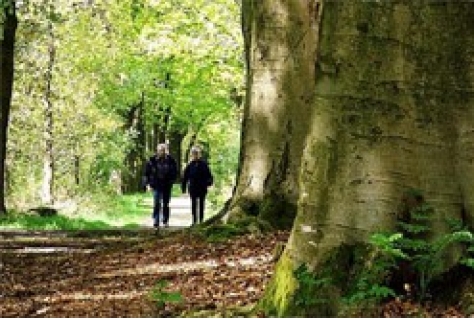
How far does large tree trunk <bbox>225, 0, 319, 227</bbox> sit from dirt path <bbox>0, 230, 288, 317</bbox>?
721 millimetres

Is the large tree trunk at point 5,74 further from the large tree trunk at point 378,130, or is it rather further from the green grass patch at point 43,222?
the large tree trunk at point 378,130

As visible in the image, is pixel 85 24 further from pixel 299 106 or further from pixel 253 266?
pixel 253 266

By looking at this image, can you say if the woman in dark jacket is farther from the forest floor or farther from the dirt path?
the dirt path

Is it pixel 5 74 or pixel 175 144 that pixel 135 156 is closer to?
pixel 175 144

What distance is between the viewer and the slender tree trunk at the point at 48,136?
28.1 m

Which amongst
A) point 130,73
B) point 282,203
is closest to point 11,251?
point 282,203

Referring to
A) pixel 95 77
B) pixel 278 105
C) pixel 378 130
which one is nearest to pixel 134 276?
pixel 278 105

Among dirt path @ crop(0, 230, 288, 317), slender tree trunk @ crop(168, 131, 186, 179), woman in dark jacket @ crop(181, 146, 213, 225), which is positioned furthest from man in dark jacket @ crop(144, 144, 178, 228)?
slender tree trunk @ crop(168, 131, 186, 179)

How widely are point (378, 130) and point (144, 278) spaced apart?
4.91m

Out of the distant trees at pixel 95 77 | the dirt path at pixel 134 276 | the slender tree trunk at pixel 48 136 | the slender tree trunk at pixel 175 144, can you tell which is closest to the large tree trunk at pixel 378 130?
the dirt path at pixel 134 276

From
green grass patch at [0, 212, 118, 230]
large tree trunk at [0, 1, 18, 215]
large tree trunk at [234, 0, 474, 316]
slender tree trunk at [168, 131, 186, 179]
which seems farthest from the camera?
slender tree trunk at [168, 131, 186, 179]

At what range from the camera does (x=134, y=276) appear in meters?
10.9

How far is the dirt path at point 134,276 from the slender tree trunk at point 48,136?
41.0ft

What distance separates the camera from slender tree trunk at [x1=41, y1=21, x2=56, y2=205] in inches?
1106
